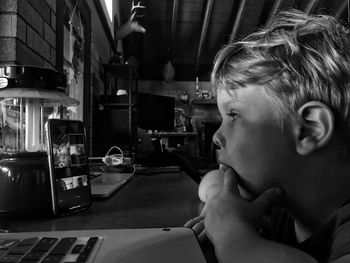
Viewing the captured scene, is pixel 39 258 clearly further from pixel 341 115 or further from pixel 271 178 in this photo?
pixel 341 115

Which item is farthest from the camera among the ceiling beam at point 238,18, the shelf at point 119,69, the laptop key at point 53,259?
the ceiling beam at point 238,18

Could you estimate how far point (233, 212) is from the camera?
0.50m

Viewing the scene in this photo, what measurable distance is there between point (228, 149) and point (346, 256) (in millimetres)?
262

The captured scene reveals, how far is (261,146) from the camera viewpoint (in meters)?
0.58

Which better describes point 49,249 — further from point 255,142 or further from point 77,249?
point 255,142

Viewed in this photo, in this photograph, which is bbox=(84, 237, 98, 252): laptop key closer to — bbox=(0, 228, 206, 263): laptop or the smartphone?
bbox=(0, 228, 206, 263): laptop

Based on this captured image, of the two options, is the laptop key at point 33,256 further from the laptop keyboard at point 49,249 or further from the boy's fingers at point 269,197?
the boy's fingers at point 269,197

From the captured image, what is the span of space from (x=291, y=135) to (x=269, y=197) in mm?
106

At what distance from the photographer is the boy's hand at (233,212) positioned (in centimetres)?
48

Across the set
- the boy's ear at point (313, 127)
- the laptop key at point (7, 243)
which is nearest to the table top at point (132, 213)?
the laptop key at point (7, 243)

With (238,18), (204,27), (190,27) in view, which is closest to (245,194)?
(238,18)

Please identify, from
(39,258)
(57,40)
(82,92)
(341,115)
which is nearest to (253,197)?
(341,115)

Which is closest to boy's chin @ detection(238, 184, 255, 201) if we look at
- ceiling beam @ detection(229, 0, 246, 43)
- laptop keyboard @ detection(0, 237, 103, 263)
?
laptop keyboard @ detection(0, 237, 103, 263)

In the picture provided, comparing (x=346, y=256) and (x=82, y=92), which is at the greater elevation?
(x=82, y=92)
